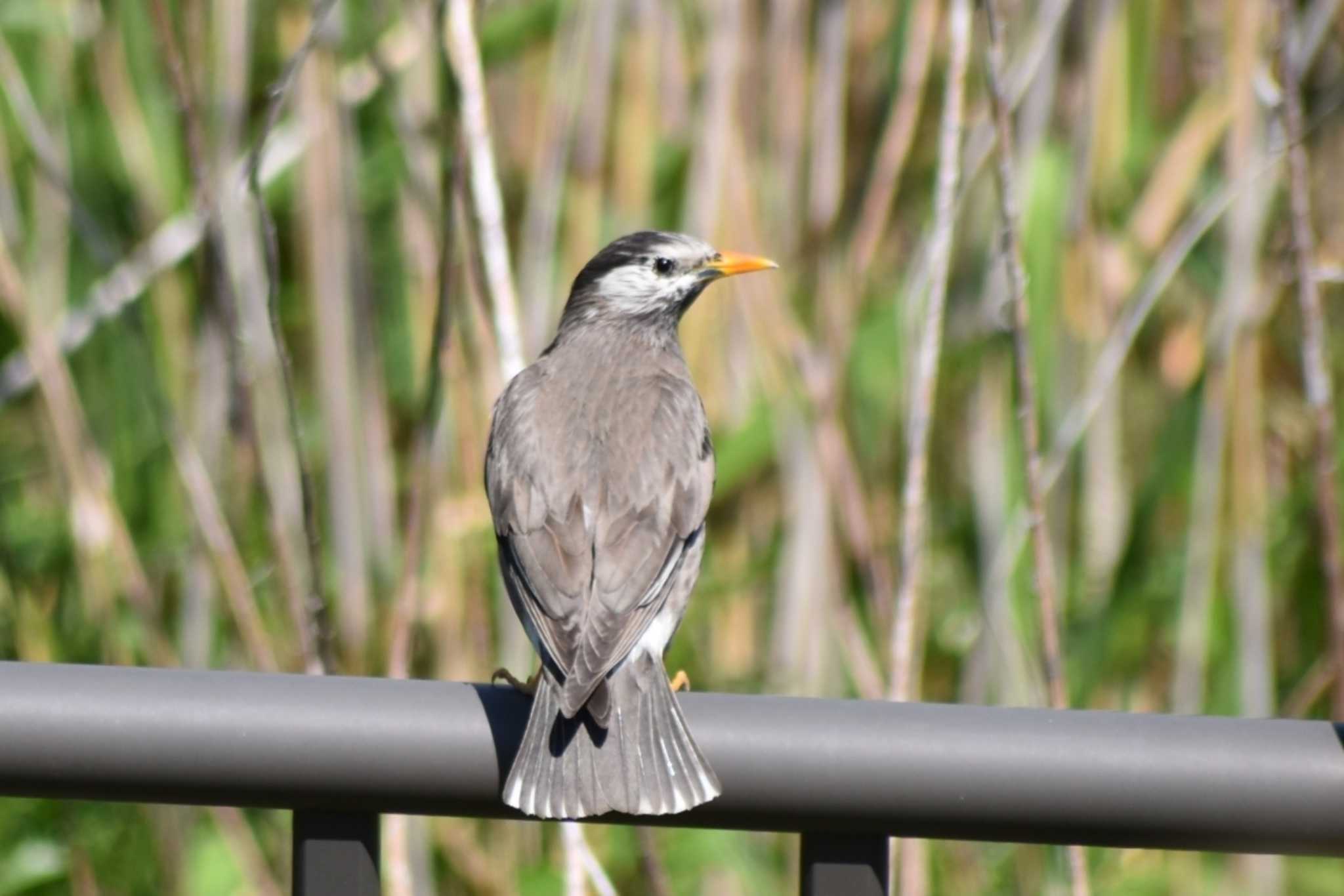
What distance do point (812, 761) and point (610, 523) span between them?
34.1 inches

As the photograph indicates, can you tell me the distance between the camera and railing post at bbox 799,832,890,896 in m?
1.40

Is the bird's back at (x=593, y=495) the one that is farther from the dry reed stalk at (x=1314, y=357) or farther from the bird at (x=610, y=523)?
the dry reed stalk at (x=1314, y=357)

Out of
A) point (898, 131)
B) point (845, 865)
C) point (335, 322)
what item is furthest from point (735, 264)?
point (845, 865)

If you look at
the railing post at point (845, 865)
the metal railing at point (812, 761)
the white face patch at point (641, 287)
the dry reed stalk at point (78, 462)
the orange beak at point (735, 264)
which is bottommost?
the railing post at point (845, 865)

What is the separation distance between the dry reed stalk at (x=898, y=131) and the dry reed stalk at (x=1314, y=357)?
56 cm

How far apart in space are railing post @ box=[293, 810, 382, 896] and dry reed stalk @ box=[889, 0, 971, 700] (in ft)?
3.04

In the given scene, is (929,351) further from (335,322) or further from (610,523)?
(335,322)

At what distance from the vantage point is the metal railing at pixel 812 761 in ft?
4.27

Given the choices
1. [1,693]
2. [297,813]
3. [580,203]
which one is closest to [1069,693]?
[580,203]

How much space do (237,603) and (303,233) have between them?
0.89m

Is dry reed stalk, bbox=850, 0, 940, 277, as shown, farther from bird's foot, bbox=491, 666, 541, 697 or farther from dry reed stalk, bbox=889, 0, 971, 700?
bird's foot, bbox=491, 666, 541, 697

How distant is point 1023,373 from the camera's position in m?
1.92

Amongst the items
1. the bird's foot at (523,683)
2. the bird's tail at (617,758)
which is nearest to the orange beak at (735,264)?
the bird's foot at (523,683)

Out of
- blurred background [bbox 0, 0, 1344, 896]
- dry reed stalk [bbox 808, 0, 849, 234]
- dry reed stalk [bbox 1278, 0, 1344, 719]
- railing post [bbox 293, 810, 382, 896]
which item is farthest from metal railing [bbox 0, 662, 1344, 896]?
dry reed stalk [bbox 808, 0, 849, 234]
